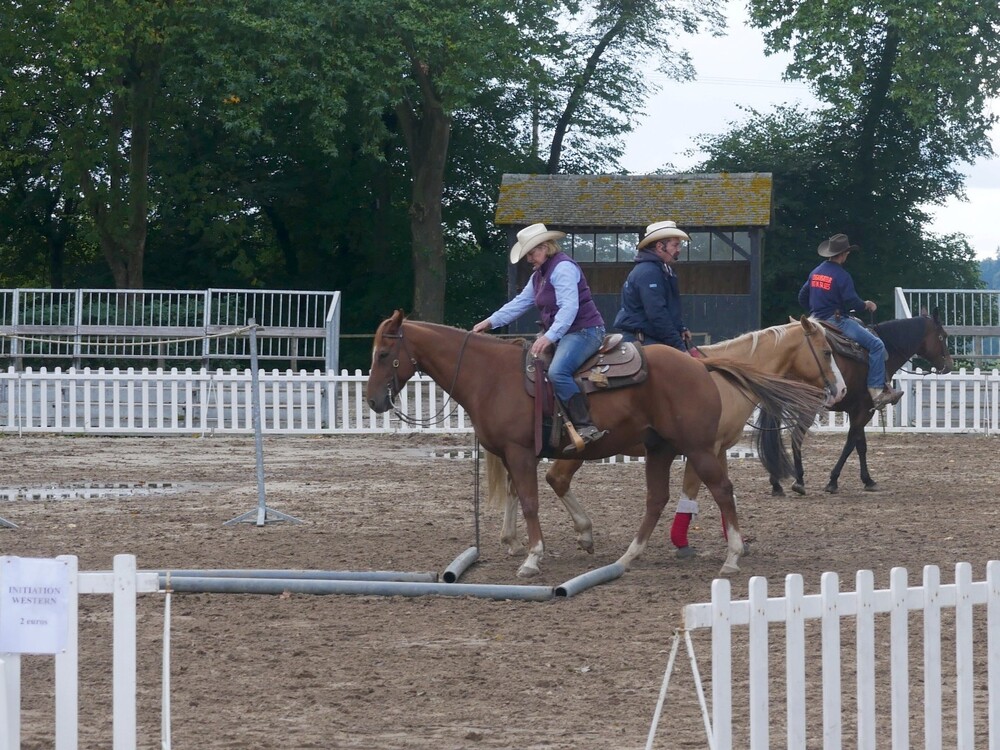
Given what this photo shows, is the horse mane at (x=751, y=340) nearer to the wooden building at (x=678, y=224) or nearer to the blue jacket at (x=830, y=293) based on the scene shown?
the blue jacket at (x=830, y=293)

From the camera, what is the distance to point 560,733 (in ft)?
19.0

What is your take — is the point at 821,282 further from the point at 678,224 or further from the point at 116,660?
the point at 678,224

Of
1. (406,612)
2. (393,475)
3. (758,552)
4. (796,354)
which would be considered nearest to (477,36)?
(393,475)

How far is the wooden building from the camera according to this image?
29.7 meters

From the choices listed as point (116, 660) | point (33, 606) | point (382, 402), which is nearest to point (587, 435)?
point (382, 402)

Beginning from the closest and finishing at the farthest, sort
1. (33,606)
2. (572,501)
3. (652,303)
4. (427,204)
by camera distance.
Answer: (33,606) → (652,303) → (572,501) → (427,204)

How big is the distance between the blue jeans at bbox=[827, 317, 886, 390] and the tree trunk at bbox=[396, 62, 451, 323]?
2059cm

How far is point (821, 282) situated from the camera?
1447 cm

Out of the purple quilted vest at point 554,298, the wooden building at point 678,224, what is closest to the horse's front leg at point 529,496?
the purple quilted vest at point 554,298

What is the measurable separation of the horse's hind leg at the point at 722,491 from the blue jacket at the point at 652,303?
1.13m

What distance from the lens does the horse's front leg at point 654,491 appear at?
9.79m

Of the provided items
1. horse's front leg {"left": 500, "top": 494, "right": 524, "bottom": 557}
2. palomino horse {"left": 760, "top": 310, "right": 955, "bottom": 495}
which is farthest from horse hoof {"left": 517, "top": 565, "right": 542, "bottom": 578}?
palomino horse {"left": 760, "top": 310, "right": 955, "bottom": 495}

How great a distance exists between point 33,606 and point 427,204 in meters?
30.7

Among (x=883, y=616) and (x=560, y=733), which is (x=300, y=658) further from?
(x=883, y=616)
